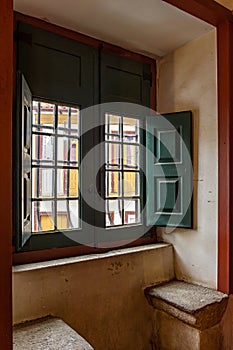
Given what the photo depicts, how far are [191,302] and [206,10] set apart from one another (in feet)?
6.10

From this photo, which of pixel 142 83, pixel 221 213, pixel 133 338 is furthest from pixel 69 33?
pixel 133 338

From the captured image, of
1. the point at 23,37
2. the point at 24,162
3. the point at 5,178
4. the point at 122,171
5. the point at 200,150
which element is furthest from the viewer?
the point at 122,171

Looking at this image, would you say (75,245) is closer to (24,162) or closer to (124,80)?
(24,162)

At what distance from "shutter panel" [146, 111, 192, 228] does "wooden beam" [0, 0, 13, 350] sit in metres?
1.48

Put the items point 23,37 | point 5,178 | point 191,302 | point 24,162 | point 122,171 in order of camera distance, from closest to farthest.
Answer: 1. point 5,178
2. point 24,162
3. point 23,37
4. point 191,302
5. point 122,171

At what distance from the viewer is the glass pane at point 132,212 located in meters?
2.53

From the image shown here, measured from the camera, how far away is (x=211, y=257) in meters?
2.29

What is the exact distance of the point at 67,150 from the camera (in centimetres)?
218

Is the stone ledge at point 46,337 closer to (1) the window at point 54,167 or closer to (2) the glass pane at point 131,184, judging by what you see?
(1) the window at point 54,167

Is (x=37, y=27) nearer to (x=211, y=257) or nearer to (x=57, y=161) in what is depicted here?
(x=57, y=161)

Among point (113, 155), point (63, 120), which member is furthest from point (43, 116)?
point (113, 155)

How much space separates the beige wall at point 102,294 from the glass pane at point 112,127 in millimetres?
863

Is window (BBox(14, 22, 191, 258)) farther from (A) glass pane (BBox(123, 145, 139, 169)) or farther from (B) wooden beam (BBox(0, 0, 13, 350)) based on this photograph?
(B) wooden beam (BBox(0, 0, 13, 350))

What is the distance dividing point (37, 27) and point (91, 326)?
1910mm
